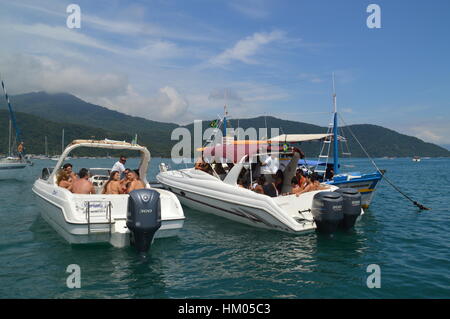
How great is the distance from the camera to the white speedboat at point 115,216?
6254mm

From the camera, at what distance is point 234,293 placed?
5.24m

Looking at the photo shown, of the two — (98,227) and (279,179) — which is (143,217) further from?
(279,179)

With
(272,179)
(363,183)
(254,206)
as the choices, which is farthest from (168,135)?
(254,206)

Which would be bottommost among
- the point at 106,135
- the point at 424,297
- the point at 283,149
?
the point at 424,297

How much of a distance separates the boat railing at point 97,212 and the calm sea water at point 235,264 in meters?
0.69

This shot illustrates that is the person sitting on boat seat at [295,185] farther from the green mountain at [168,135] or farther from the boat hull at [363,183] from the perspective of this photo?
the green mountain at [168,135]

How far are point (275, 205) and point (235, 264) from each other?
2328 mm

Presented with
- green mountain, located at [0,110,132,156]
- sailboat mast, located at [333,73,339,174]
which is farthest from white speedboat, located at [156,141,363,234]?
green mountain, located at [0,110,132,156]

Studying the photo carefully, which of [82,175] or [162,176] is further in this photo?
[162,176]

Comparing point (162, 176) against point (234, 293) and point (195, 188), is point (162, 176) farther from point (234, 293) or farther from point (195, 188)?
point (234, 293)

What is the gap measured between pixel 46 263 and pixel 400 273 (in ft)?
23.2

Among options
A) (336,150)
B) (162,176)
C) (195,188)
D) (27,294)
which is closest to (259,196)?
(195,188)
